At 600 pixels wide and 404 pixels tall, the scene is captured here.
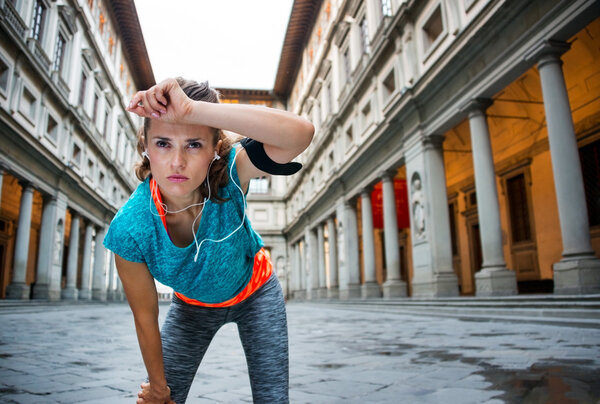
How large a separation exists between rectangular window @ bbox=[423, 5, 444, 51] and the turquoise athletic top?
14098 millimetres

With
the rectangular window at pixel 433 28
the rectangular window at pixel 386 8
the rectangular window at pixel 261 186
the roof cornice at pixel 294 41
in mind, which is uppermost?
the roof cornice at pixel 294 41

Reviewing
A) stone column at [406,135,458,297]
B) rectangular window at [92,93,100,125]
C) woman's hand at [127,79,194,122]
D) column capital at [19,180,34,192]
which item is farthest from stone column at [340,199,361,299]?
woman's hand at [127,79,194,122]

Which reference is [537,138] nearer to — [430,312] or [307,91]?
[430,312]

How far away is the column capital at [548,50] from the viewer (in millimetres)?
8836

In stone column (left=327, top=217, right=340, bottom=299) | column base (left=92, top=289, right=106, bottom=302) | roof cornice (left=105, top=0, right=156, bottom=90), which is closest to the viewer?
stone column (left=327, top=217, right=340, bottom=299)

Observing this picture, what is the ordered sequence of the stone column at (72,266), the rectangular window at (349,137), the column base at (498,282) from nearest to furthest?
the column base at (498,282), the rectangular window at (349,137), the stone column at (72,266)

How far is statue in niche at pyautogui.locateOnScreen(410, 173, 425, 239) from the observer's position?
45.6 ft

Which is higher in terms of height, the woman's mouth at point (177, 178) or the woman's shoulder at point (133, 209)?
the woman's mouth at point (177, 178)

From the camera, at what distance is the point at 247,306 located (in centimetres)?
174

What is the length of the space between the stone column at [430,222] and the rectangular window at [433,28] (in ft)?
10.5

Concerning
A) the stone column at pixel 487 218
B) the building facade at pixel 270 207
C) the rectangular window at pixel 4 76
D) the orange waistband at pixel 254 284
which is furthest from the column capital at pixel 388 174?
the building facade at pixel 270 207

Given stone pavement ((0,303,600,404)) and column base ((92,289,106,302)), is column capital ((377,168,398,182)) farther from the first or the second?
column base ((92,289,106,302))

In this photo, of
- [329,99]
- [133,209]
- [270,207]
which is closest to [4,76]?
[329,99]

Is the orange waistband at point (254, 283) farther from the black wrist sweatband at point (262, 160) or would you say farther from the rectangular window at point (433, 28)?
the rectangular window at point (433, 28)
